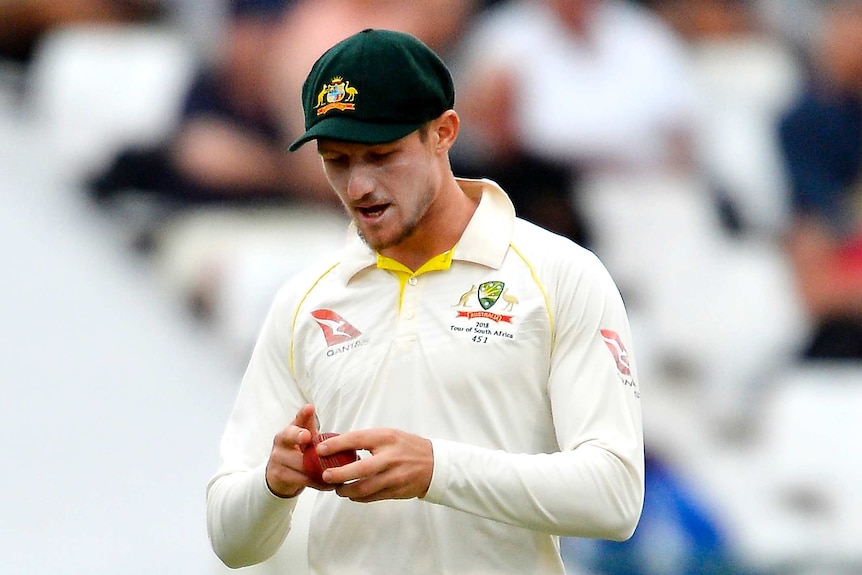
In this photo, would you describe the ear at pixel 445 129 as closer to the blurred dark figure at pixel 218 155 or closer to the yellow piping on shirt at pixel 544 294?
the yellow piping on shirt at pixel 544 294

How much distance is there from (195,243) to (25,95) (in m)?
0.73

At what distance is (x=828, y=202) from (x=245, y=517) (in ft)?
11.8

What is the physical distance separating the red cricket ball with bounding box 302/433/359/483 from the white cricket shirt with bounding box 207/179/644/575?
116 millimetres

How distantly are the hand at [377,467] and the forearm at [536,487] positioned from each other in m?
0.04

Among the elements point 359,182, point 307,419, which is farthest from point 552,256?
point 307,419

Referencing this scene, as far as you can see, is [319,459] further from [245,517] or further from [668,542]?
[668,542]

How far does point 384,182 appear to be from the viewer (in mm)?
1873

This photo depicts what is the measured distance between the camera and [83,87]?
178 inches

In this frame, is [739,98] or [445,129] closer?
→ [445,129]

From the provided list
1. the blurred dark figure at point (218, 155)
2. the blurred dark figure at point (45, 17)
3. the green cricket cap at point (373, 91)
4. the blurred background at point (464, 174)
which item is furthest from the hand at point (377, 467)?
the blurred dark figure at point (45, 17)

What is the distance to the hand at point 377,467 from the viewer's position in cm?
167

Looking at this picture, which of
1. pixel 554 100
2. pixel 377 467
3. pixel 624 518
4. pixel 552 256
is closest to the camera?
pixel 377 467

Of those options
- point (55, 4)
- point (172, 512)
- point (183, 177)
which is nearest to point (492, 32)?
point (183, 177)

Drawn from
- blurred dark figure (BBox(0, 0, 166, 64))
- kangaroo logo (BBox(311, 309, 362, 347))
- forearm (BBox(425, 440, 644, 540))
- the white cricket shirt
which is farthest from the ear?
blurred dark figure (BBox(0, 0, 166, 64))
